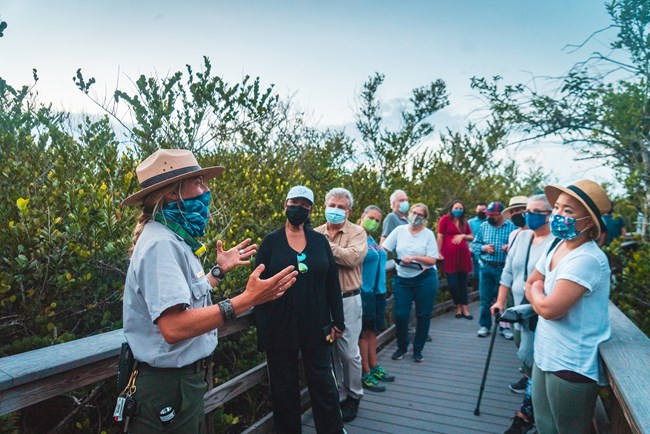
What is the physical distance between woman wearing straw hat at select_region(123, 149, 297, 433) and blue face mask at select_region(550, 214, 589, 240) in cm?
159

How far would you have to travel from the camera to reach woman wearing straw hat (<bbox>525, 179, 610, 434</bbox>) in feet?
7.62

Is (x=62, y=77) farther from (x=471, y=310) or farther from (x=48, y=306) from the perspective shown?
(x=471, y=310)

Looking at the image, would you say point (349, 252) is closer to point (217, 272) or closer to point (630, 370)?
point (217, 272)

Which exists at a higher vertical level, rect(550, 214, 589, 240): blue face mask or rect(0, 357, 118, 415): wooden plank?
rect(550, 214, 589, 240): blue face mask

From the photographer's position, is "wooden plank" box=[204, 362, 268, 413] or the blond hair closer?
the blond hair

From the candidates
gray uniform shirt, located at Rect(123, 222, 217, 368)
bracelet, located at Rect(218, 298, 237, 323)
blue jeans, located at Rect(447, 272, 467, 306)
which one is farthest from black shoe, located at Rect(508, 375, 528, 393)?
bracelet, located at Rect(218, 298, 237, 323)

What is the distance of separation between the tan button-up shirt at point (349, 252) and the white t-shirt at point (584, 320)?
→ 1822 mm

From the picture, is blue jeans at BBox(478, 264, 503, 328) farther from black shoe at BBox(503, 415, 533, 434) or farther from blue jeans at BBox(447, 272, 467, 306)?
black shoe at BBox(503, 415, 533, 434)

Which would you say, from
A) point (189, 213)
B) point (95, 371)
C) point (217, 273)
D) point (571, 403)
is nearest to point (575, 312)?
point (571, 403)

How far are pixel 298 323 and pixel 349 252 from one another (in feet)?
3.02

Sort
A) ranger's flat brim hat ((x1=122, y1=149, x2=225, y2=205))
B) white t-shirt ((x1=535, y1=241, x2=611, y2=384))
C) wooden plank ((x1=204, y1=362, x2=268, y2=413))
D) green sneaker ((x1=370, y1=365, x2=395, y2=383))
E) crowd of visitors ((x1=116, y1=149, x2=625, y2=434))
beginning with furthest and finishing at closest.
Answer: green sneaker ((x1=370, y1=365, x2=395, y2=383)), wooden plank ((x1=204, y1=362, x2=268, y2=413)), white t-shirt ((x1=535, y1=241, x2=611, y2=384)), ranger's flat brim hat ((x1=122, y1=149, x2=225, y2=205)), crowd of visitors ((x1=116, y1=149, x2=625, y2=434))

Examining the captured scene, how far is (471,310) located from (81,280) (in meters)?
7.77

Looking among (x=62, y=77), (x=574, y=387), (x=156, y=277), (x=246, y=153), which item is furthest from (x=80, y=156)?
(x=574, y=387)

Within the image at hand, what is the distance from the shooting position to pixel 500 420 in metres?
4.07
